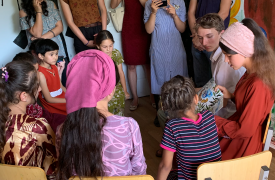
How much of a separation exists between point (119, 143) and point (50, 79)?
1330 mm

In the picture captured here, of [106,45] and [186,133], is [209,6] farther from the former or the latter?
[186,133]

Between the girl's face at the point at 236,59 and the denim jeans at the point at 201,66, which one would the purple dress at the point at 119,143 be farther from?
the denim jeans at the point at 201,66

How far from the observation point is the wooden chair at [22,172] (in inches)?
36.9

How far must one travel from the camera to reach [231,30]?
1.27m

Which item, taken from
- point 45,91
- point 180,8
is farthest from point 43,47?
point 180,8

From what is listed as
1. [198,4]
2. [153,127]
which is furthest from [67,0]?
[153,127]

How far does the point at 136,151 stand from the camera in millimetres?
1135

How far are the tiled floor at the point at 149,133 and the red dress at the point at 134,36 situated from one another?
62cm

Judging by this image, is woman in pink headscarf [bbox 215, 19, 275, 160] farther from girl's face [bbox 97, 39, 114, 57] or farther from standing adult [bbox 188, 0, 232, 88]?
girl's face [bbox 97, 39, 114, 57]

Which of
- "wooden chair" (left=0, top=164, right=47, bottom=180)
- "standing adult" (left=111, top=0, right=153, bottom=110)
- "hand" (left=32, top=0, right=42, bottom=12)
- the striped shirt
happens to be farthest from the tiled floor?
"hand" (left=32, top=0, right=42, bottom=12)

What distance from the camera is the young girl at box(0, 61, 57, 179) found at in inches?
46.4

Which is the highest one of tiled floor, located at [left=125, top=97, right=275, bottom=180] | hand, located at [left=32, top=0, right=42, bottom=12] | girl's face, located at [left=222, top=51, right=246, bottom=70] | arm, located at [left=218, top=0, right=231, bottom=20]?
hand, located at [left=32, top=0, right=42, bottom=12]

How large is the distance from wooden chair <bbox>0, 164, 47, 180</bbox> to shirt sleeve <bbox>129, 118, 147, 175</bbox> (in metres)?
0.40

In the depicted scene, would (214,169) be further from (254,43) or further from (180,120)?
(254,43)
